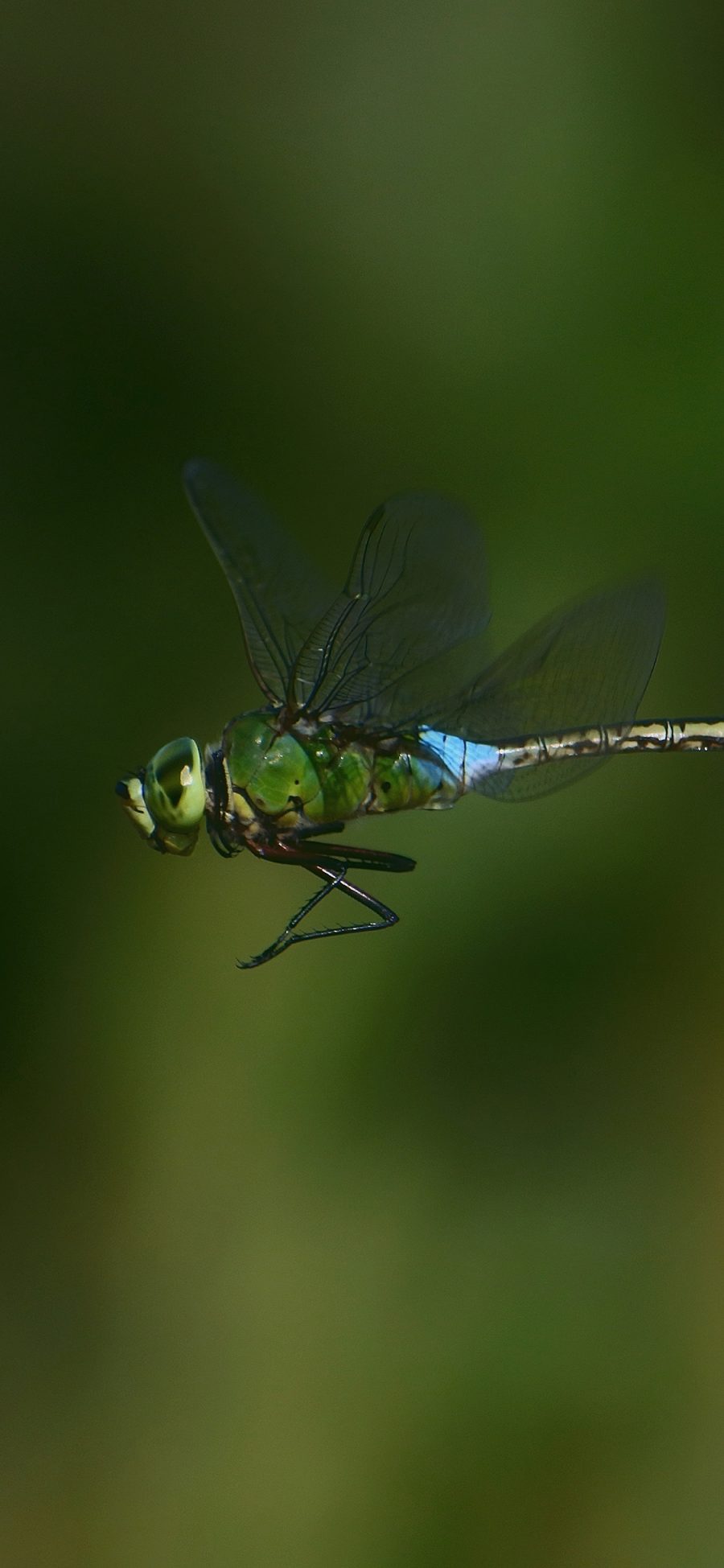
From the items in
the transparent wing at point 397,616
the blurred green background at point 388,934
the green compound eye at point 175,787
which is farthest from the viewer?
the blurred green background at point 388,934

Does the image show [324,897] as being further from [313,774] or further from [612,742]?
[612,742]

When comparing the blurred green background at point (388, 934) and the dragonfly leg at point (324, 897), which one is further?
the blurred green background at point (388, 934)

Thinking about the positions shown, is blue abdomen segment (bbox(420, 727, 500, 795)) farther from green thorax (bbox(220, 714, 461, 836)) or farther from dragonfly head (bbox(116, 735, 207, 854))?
dragonfly head (bbox(116, 735, 207, 854))

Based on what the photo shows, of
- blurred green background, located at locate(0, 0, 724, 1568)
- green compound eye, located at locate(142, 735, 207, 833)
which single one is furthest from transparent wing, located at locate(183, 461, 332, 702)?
blurred green background, located at locate(0, 0, 724, 1568)

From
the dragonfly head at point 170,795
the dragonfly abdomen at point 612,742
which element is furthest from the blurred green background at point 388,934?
the dragonfly head at point 170,795

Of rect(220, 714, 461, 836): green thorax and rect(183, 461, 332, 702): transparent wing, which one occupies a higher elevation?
rect(183, 461, 332, 702): transparent wing

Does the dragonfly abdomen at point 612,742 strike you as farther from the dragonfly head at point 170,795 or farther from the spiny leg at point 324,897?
the dragonfly head at point 170,795
